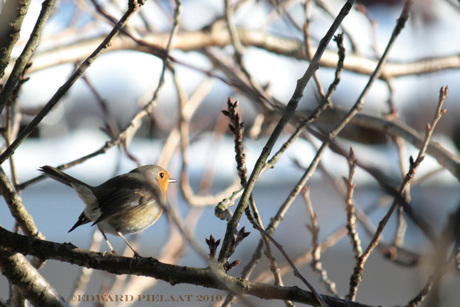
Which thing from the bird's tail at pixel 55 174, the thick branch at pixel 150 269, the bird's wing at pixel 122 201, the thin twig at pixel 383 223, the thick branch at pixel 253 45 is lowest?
the thick branch at pixel 150 269

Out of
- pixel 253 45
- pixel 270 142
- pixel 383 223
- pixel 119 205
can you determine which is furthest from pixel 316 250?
pixel 253 45

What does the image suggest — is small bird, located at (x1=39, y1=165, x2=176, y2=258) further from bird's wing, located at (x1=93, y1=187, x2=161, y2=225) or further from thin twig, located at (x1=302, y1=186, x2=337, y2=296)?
thin twig, located at (x1=302, y1=186, x2=337, y2=296)

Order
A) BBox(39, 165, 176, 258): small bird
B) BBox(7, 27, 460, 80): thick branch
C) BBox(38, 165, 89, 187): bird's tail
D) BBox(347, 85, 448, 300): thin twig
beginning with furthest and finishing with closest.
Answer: BBox(7, 27, 460, 80): thick branch
BBox(39, 165, 176, 258): small bird
BBox(38, 165, 89, 187): bird's tail
BBox(347, 85, 448, 300): thin twig

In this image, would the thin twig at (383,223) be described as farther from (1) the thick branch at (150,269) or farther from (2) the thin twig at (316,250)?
(2) the thin twig at (316,250)

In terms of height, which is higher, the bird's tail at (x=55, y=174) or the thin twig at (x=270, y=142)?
the bird's tail at (x=55, y=174)

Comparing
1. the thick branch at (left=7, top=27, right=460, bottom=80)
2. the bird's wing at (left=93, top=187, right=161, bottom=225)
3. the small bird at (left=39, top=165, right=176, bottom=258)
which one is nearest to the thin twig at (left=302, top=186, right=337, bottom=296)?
the small bird at (left=39, top=165, right=176, bottom=258)

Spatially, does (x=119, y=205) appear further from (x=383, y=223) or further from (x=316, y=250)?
(x=383, y=223)

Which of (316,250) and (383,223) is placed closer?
(383,223)

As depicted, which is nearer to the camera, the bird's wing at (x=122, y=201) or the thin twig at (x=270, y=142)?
the thin twig at (x=270, y=142)

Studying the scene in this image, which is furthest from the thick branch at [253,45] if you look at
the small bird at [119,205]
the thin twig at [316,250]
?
the thin twig at [316,250]

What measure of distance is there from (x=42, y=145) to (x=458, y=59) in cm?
557

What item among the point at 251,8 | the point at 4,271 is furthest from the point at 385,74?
the point at 4,271

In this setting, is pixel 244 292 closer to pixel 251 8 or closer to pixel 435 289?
pixel 435 289

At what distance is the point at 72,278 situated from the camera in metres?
5.85
